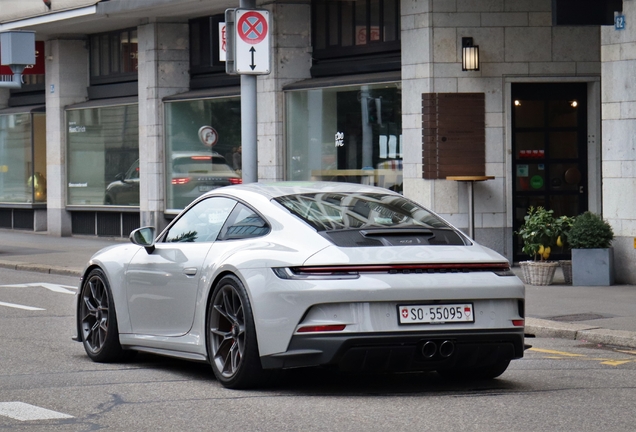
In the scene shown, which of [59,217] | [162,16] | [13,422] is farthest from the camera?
[59,217]

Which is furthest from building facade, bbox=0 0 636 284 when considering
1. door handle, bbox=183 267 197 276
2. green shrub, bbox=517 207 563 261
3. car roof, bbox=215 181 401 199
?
door handle, bbox=183 267 197 276

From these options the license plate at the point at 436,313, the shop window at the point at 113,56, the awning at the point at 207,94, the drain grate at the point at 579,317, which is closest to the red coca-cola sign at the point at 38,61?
the shop window at the point at 113,56

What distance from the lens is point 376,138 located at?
19750mm

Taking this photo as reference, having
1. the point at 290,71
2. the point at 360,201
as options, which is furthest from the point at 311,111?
the point at 360,201

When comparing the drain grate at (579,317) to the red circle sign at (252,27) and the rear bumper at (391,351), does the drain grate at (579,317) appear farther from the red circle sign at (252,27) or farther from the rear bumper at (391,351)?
the red circle sign at (252,27)

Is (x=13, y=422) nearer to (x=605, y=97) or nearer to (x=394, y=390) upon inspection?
(x=394, y=390)

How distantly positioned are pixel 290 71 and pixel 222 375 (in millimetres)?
14060

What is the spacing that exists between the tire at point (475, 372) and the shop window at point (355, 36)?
11657mm

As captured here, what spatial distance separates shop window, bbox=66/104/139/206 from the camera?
26.0 m

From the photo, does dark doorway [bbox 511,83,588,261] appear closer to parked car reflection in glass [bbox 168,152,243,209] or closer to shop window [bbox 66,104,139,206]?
parked car reflection in glass [bbox 168,152,243,209]

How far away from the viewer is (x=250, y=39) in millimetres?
14617

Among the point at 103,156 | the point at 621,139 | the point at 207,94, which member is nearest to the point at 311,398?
the point at 621,139

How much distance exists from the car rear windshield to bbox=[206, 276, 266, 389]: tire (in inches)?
26.6

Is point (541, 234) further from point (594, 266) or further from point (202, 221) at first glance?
point (202, 221)
